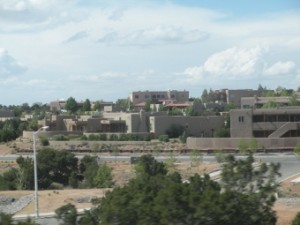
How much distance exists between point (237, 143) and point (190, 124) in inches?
878

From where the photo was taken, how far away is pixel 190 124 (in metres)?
→ 106

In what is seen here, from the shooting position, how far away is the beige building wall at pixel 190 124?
344 feet

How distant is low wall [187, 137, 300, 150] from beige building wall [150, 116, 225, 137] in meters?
17.5

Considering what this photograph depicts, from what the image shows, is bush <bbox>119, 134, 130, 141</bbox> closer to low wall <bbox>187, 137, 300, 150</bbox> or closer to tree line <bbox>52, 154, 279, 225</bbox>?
low wall <bbox>187, 137, 300, 150</bbox>

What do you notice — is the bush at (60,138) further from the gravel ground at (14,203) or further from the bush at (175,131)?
the gravel ground at (14,203)

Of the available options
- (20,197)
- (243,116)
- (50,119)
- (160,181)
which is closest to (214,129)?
(243,116)

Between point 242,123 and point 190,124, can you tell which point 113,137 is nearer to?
point 190,124

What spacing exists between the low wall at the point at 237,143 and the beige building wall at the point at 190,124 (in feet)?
57.3

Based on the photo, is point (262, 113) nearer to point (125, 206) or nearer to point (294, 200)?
point (294, 200)

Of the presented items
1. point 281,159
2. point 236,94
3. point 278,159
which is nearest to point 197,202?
point 278,159

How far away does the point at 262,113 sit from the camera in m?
89.2

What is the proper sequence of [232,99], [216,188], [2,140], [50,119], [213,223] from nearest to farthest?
[213,223] < [216,188] < [2,140] < [50,119] < [232,99]

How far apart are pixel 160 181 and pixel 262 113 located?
66.2 m

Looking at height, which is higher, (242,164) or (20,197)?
(242,164)
